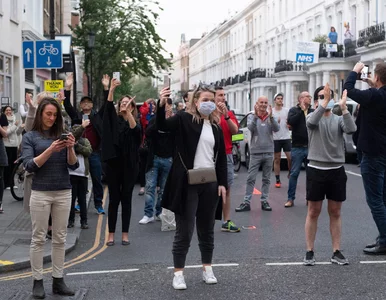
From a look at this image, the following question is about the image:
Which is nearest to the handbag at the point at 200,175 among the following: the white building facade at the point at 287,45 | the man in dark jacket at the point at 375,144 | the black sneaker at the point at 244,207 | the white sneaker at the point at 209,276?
the white sneaker at the point at 209,276

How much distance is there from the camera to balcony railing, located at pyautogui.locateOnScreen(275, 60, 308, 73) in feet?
181

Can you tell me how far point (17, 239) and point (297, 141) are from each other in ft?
18.0

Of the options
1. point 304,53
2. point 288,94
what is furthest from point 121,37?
point 288,94

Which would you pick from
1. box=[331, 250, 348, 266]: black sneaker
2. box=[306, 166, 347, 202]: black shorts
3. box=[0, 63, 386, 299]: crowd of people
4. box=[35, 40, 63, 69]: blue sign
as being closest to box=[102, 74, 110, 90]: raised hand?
box=[0, 63, 386, 299]: crowd of people

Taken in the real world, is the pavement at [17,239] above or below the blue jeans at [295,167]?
below

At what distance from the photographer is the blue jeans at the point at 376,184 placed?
26.2 feet

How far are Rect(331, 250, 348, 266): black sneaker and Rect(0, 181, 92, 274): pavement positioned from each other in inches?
127

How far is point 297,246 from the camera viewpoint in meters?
8.74

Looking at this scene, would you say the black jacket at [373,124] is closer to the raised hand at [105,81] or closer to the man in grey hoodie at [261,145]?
the raised hand at [105,81]

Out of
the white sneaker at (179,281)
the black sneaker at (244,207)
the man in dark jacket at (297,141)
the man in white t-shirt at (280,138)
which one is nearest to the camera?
A: the white sneaker at (179,281)

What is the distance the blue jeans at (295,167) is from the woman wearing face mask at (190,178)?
19.2 ft

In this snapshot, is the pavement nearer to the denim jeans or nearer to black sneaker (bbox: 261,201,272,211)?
the denim jeans

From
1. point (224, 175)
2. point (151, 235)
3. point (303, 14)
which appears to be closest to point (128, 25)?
point (303, 14)

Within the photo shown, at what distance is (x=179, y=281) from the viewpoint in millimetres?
6617
